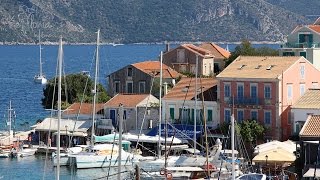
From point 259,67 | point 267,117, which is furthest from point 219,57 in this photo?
point 267,117

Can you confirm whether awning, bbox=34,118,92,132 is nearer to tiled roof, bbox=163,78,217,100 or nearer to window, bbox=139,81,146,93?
tiled roof, bbox=163,78,217,100

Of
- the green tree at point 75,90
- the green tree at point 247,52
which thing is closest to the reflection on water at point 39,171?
the green tree at point 75,90

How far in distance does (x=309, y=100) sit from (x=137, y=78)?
658 inches

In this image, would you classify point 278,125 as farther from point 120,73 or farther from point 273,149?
point 120,73

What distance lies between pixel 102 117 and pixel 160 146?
34.9 ft

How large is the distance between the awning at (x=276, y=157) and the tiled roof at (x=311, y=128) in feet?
5.53

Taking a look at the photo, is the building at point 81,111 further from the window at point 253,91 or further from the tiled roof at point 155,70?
the window at point 253,91

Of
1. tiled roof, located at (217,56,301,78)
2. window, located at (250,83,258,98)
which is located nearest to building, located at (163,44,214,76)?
tiled roof, located at (217,56,301,78)

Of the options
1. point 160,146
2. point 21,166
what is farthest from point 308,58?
point 21,166

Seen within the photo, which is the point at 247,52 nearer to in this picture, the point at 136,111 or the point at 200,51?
the point at 200,51

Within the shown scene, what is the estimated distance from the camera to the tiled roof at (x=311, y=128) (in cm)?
5081

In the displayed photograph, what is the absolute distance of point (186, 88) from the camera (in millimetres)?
66625

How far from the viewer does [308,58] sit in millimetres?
70562

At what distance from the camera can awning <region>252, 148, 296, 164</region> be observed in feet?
172
